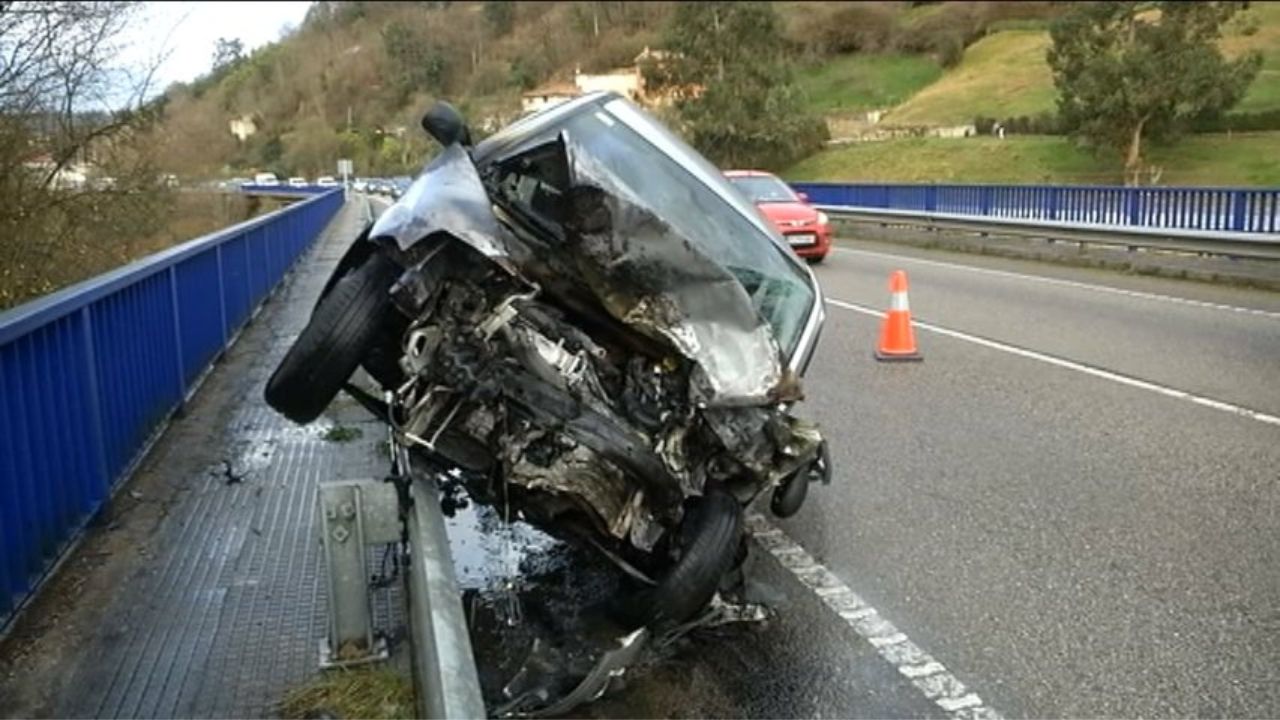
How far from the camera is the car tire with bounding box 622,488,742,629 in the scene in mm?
3709

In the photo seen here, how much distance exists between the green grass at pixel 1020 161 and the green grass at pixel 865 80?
83.6 ft

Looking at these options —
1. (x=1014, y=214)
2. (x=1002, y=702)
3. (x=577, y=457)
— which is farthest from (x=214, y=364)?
(x=1014, y=214)

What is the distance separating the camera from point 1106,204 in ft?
60.8

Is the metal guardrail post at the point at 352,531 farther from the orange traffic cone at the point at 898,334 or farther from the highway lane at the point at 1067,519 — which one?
the orange traffic cone at the point at 898,334

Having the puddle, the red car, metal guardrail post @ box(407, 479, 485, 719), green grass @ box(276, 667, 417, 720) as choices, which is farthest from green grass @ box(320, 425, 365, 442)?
the red car

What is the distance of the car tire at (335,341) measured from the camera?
3902 mm

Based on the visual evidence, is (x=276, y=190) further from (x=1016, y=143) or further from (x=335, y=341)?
(x=335, y=341)

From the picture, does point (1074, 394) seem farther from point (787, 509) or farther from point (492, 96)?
point (492, 96)

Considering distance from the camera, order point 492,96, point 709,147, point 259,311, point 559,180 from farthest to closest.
A: point 492,96
point 709,147
point 259,311
point 559,180

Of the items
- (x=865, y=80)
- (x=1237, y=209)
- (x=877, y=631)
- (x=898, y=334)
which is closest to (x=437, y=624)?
(x=877, y=631)

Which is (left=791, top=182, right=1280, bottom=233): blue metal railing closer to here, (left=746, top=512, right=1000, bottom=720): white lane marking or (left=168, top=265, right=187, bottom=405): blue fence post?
(left=746, top=512, right=1000, bottom=720): white lane marking

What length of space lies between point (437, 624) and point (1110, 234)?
57.1ft

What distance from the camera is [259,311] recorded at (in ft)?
42.7

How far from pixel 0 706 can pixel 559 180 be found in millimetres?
2527
